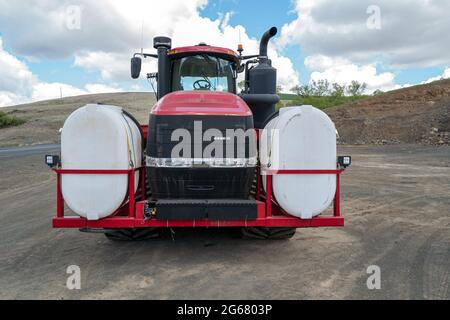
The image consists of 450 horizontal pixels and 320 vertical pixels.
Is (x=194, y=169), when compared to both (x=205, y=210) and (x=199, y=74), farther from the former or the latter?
(x=199, y=74)

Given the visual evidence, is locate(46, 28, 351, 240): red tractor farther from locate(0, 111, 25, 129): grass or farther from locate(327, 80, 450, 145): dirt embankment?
locate(0, 111, 25, 129): grass

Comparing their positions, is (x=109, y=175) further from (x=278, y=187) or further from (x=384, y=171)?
(x=384, y=171)

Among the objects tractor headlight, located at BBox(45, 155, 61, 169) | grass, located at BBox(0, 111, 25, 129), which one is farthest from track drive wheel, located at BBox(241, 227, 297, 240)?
grass, located at BBox(0, 111, 25, 129)

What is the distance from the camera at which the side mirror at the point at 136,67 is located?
7.14 metres

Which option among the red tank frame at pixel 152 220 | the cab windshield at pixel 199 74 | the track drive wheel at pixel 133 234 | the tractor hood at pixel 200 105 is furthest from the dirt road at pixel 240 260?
the cab windshield at pixel 199 74

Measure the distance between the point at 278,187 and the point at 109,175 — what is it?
1.98m

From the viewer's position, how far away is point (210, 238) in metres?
6.28

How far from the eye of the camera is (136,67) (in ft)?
23.5

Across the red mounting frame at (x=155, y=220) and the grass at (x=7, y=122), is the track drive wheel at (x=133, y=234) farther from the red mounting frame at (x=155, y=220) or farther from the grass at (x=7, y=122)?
the grass at (x=7, y=122)

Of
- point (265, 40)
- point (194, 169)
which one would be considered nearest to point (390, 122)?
point (265, 40)

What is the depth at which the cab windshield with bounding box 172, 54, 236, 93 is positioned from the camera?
6789 millimetres

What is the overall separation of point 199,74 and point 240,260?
3.04m

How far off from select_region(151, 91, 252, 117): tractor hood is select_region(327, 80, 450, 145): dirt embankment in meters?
20.0
